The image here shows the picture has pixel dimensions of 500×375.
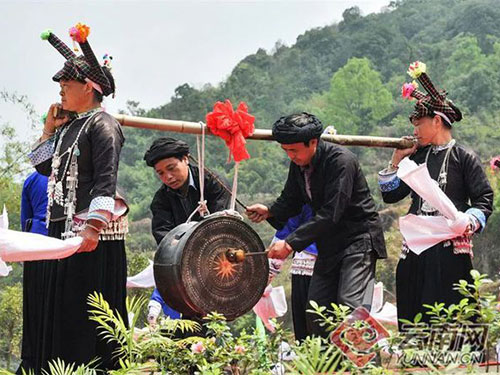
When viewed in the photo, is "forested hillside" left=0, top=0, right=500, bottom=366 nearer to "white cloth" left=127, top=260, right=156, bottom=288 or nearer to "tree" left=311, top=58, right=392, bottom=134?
"tree" left=311, top=58, right=392, bottom=134

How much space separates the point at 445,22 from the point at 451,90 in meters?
17.4

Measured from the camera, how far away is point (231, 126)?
5.98 meters

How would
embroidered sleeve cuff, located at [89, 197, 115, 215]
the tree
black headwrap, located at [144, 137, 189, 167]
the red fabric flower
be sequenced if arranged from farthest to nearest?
1. the tree
2. black headwrap, located at [144, 137, 189, 167]
3. the red fabric flower
4. embroidered sleeve cuff, located at [89, 197, 115, 215]

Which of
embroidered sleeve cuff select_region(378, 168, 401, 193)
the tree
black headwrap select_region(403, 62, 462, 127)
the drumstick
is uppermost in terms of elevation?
the tree

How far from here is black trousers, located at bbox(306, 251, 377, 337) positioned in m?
5.36

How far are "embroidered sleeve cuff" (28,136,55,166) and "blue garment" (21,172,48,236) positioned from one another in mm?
992

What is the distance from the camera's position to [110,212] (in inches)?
193

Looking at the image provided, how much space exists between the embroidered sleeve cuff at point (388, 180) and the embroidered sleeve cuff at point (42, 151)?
2.10m

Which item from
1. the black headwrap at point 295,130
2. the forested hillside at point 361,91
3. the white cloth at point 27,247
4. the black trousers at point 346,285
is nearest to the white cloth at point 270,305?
the black trousers at point 346,285

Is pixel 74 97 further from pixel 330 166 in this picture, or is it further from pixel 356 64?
pixel 356 64

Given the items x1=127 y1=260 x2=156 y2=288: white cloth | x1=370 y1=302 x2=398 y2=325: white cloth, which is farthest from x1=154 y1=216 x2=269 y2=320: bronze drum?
x1=370 y1=302 x2=398 y2=325: white cloth

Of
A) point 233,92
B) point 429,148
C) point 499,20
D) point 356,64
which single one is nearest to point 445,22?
point 499,20

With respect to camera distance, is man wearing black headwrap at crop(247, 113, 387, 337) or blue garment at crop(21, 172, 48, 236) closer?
man wearing black headwrap at crop(247, 113, 387, 337)

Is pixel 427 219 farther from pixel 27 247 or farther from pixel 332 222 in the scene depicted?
pixel 27 247
